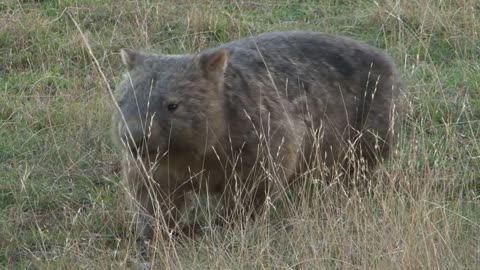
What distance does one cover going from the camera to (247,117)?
6.62 metres

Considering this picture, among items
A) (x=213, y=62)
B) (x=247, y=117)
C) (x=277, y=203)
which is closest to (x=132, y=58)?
(x=213, y=62)

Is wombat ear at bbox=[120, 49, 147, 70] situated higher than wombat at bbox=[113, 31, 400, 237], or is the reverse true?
wombat ear at bbox=[120, 49, 147, 70]

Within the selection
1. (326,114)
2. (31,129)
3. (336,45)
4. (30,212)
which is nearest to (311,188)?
(326,114)

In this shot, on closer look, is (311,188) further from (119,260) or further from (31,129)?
(31,129)

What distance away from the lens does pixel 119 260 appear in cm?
601

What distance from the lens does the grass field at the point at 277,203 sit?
5.78 meters

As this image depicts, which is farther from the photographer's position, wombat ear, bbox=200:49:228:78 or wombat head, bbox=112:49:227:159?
wombat ear, bbox=200:49:228:78

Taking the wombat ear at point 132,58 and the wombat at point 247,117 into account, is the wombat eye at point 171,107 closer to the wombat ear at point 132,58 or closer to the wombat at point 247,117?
the wombat at point 247,117

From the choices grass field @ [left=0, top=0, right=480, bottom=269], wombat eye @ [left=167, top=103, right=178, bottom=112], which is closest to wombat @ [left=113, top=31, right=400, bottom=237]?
wombat eye @ [left=167, top=103, right=178, bottom=112]

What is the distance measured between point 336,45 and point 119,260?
2.29 m

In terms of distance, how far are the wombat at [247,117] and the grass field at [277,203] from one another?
23cm

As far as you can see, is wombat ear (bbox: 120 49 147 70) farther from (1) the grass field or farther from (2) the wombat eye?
(2) the wombat eye

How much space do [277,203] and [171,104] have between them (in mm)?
1000

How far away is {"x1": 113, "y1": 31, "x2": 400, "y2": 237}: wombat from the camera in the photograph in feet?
20.5
